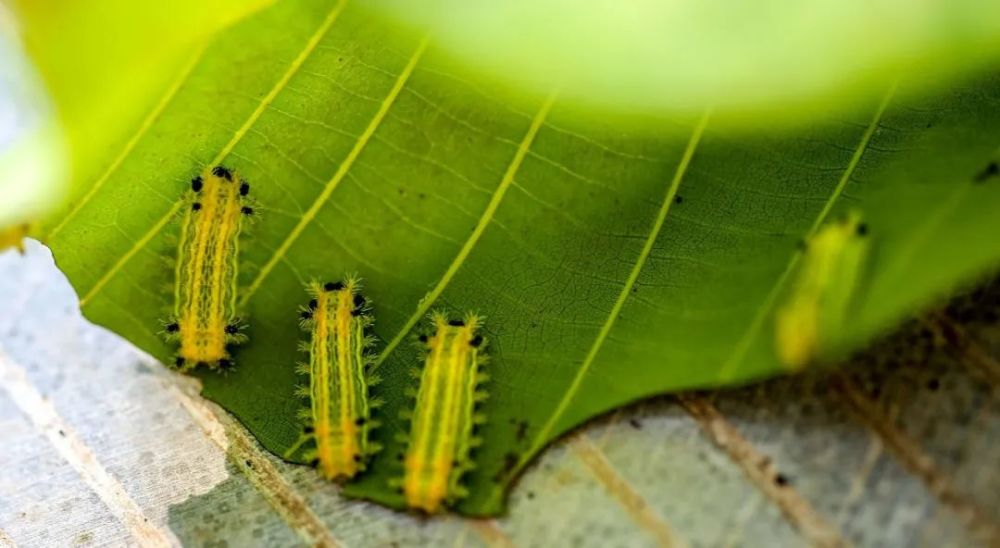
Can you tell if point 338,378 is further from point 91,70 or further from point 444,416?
point 91,70

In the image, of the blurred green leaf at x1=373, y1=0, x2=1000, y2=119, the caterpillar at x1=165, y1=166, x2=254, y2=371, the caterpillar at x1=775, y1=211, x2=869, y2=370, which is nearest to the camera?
the caterpillar at x1=775, y1=211, x2=869, y2=370

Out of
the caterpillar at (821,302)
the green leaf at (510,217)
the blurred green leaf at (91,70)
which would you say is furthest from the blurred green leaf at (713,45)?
the blurred green leaf at (91,70)

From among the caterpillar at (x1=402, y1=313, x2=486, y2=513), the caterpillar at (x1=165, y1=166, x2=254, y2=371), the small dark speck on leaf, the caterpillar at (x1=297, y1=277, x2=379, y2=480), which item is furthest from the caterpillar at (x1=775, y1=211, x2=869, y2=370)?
the caterpillar at (x1=165, y1=166, x2=254, y2=371)

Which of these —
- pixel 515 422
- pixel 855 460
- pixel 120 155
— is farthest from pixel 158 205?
pixel 855 460

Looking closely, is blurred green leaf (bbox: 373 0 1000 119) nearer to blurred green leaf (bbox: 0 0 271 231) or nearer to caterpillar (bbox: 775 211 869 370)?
caterpillar (bbox: 775 211 869 370)

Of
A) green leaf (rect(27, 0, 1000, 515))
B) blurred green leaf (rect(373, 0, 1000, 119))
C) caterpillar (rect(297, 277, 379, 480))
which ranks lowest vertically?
caterpillar (rect(297, 277, 379, 480))

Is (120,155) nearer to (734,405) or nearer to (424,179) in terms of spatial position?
(424,179)
